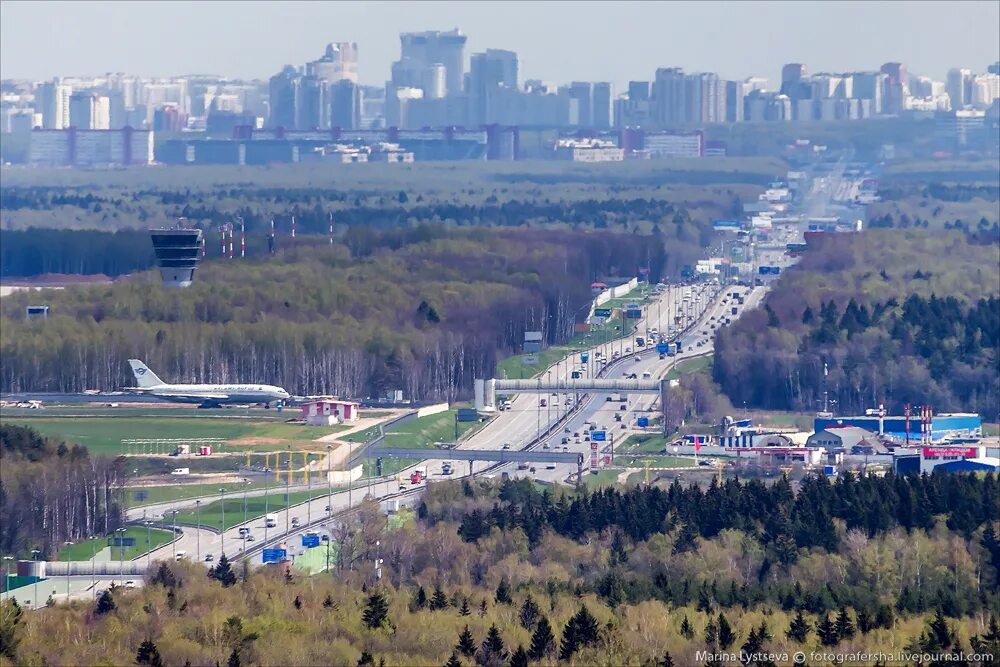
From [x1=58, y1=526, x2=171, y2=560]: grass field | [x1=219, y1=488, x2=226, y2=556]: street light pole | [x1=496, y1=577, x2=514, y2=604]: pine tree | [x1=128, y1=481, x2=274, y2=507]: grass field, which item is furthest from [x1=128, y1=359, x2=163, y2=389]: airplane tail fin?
[x1=496, y1=577, x2=514, y2=604]: pine tree

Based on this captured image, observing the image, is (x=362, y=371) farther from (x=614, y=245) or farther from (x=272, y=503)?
(x=614, y=245)

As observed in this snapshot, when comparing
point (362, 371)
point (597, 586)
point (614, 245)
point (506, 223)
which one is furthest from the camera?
point (506, 223)

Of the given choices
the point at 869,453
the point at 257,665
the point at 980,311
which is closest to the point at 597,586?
the point at 257,665

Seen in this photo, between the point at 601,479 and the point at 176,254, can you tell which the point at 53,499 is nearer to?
the point at 601,479

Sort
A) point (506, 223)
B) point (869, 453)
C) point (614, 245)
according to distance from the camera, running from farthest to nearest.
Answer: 1. point (506, 223)
2. point (614, 245)
3. point (869, 453)

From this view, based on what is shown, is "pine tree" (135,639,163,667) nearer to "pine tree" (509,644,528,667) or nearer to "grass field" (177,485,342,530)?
"pine tree" (509,644,528,667)

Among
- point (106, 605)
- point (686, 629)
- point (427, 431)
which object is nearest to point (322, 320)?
point (427, 431)

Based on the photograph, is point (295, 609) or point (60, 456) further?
point (60, 456)
